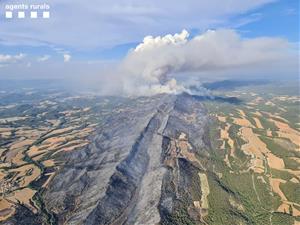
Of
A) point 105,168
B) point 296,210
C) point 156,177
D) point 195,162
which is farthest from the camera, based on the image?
point 195,162

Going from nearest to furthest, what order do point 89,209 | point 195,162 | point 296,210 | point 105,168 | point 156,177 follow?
point 89,209 → point 296,210 → point 156,177 → point 105,168 → point 195,162

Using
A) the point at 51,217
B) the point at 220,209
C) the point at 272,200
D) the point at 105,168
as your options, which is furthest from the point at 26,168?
the point at 272,200

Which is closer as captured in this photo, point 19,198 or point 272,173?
point 19,198

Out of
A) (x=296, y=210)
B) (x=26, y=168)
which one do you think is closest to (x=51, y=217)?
(x=26, y=168)

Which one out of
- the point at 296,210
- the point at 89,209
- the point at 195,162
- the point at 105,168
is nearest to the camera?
the point at 89,209

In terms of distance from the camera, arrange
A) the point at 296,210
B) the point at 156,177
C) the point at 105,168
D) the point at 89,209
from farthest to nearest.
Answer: the point at 105,168 < the point at 156,177 < the point at 296,210 < the point at 89,209

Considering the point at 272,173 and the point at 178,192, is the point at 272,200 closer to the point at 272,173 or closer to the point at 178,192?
the point at 272,173

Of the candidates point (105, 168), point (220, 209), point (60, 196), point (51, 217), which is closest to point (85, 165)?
point (105, 168)

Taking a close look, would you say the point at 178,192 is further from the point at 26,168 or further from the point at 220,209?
the point at 26,168

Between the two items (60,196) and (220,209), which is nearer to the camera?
(220,209)
